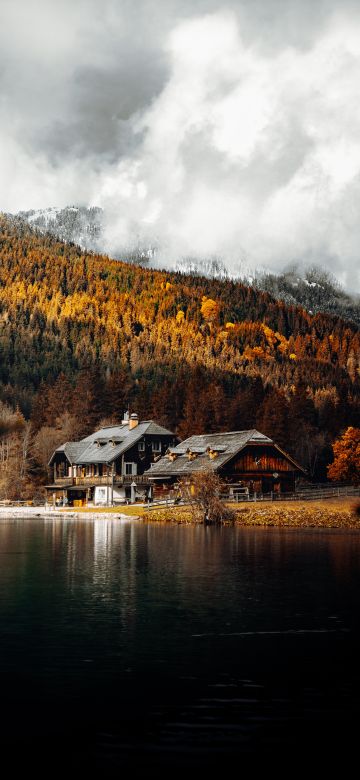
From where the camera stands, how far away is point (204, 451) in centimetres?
9262

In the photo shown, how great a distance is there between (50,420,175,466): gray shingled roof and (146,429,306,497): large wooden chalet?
8320 millimetres

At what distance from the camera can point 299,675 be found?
17.9 meters

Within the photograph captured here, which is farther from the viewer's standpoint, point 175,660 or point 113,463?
point 113,463

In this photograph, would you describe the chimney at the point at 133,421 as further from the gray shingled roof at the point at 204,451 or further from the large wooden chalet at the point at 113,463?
the gray shingled roof at the point at 204,451

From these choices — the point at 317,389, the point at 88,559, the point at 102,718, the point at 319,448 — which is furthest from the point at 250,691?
the point at 317,389

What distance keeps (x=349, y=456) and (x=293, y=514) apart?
881 inches

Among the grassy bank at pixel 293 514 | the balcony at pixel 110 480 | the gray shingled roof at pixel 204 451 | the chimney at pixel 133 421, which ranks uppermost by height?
the chimney at pixel 133 421

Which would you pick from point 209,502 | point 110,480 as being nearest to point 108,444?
point 110,480

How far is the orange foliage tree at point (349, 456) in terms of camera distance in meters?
91.9

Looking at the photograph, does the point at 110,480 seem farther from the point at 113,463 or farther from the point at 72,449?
the point at 72,449

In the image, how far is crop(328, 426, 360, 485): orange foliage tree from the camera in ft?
301

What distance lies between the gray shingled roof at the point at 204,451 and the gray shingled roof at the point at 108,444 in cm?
567

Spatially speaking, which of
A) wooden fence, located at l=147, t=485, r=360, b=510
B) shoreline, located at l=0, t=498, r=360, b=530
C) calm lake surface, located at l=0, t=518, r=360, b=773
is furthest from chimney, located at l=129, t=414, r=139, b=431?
calm lake surface, located at l=0, t=518, r=360, b=773

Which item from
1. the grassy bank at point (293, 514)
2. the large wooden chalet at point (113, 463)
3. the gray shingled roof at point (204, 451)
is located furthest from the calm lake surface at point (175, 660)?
the large wooden chalet at point (113, 463)
